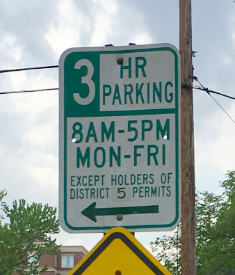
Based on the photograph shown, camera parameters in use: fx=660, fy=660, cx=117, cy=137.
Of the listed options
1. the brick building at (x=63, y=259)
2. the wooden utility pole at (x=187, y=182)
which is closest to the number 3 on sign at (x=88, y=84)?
the wooden utility pole at (x=187, y=182)

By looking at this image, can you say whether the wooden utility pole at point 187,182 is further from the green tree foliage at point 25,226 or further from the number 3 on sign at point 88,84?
the green tree foliage at point 25,226

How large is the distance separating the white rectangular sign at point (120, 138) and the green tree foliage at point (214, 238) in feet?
96.5

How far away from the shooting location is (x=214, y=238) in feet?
118

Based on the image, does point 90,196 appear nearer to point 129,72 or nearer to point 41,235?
point 129,72

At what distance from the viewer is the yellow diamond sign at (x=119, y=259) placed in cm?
301

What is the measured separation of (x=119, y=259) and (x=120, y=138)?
0.61 m

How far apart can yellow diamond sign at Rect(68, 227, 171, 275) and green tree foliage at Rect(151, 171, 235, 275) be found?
29.7 metres

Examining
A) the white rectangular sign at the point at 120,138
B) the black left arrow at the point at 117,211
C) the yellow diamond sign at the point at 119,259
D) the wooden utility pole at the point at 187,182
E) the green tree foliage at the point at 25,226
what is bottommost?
the yellow diamond sign at the point at 119,259

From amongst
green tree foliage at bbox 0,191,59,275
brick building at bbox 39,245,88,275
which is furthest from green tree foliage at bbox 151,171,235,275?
brick building at bbox 39,245,88,275

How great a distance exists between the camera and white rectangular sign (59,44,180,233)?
3213 millimetres

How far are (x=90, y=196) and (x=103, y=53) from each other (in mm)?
779

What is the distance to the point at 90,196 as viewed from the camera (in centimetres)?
326

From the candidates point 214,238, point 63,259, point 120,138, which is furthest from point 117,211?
point 63,259

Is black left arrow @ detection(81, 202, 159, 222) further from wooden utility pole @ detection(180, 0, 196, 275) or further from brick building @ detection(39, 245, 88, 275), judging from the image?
brick building @ detection(39, 245, 88, 275)
